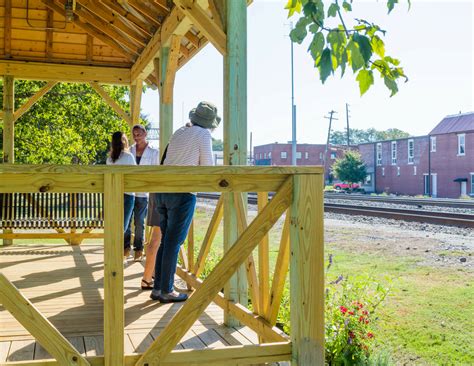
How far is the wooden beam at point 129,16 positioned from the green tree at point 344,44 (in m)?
6.07

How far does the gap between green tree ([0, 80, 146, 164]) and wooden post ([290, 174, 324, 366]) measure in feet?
52.4

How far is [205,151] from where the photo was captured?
4770mm

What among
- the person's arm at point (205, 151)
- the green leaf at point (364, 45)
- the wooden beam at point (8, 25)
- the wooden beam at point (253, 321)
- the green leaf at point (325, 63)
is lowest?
the wooden beam at point (253, 321)

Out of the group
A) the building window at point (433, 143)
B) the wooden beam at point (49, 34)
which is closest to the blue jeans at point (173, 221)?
the wooden beam at point (49, 34)

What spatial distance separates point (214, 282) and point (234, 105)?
189 cm

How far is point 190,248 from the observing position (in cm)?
632

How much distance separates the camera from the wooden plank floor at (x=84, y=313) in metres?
4.12

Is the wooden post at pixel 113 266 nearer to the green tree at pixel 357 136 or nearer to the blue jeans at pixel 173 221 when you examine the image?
the blue jeans at pixel 173 221

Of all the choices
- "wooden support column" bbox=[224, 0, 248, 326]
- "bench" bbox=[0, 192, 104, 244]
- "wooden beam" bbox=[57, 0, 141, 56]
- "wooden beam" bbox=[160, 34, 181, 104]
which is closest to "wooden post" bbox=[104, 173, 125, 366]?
"wooden support column" bbox=[224, 0, 248, 326]

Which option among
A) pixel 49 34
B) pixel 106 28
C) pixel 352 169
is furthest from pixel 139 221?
pixel 352 169

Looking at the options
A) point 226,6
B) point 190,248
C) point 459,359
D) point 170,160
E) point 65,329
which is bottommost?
point 459,359

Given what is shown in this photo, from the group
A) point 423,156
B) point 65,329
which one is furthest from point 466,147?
point 65,329

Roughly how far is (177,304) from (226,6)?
2611 millimetres

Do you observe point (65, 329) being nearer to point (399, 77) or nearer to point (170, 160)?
point (170, 160)
